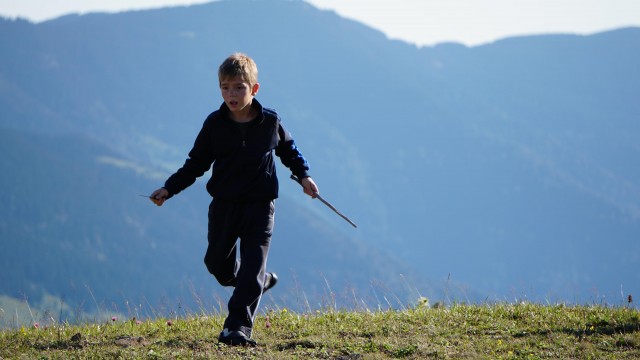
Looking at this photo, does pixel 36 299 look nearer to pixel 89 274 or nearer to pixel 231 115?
pixel 89 274

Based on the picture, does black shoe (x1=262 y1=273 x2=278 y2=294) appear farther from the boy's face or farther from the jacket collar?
the boy's face

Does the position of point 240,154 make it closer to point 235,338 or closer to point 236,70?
point 236,70

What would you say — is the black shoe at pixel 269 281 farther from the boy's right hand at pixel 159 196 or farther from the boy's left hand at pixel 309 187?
the boy's right hand at pixel 159 196

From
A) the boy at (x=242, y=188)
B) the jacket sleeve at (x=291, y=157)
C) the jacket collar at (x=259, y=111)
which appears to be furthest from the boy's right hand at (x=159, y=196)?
the jacket sleeve at (x=291, y=157)

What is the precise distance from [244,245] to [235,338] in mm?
715

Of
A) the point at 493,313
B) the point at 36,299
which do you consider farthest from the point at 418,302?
the point at 36,299

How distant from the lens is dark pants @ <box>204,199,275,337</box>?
246 inches

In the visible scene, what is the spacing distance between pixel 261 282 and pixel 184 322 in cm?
115

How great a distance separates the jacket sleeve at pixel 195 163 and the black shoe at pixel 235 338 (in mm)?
1114

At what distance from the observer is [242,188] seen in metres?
6.30

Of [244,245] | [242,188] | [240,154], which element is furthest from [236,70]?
[244,245]

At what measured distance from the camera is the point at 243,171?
6.34 metres

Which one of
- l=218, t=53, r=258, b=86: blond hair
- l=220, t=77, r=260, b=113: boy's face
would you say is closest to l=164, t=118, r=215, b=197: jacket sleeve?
l=220, t=77, r=260, b=113: boy's face

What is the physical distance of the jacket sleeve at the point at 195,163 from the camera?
6438 millimetres
